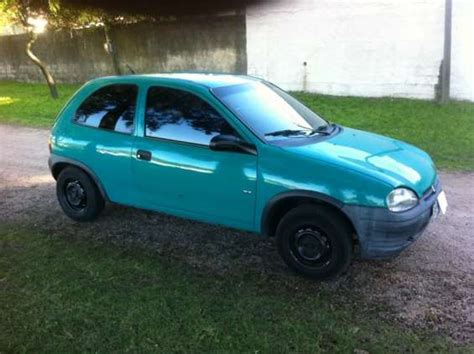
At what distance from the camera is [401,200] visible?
380cm

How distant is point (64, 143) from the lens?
537cm

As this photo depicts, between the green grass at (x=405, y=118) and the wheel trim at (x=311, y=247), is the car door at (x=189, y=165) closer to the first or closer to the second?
the wheel trim at (x=311, y=247)

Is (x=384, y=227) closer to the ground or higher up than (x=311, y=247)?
higher up

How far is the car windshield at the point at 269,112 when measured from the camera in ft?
14.3

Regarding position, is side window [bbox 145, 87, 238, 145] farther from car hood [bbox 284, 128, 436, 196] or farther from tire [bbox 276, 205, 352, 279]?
tire [bbox 276, 205, 352, 279]

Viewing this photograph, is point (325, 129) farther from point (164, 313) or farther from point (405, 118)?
point (405, 118)

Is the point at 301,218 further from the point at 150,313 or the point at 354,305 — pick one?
the point at 150,313

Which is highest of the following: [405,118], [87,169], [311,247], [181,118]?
[181,118]

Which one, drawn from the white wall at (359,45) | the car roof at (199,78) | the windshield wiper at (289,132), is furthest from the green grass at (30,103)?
the windshield wiper at (289,132)

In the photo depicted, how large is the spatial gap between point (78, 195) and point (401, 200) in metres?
3.44

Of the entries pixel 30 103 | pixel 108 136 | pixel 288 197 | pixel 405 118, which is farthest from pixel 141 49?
pixel 288 197

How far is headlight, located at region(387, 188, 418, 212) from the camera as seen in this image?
3746 mm

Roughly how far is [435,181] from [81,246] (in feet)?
11.0

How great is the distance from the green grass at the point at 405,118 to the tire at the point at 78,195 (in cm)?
489
